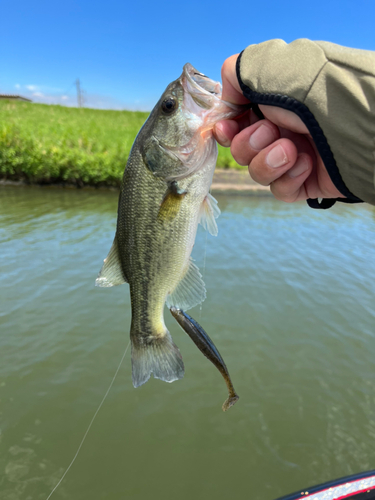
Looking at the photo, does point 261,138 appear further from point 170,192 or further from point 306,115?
point 170,192

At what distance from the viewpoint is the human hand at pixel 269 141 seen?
1.75 metres

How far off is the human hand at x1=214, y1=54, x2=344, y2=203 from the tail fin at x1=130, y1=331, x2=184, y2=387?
1.25 meters

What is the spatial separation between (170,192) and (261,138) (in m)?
0.62

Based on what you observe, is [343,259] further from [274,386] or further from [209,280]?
[274,386]

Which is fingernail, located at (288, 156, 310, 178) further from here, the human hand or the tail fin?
the tail fin

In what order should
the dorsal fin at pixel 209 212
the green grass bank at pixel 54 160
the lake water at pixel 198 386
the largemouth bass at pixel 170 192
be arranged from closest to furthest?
1. the largemouth bass at pixel 170 192
2. the dorsal fin at pixel 209 212
3. the lake water at pixel 198 386
4. the green grass bank at pixel 54 160

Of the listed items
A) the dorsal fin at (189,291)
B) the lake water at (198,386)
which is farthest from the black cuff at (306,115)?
the lake water at (198,386)

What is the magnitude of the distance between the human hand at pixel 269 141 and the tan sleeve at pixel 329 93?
5.4 inches

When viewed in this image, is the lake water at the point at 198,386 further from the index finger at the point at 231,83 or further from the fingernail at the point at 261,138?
the index finger at the point at 231,83

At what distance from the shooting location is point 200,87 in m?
1.89

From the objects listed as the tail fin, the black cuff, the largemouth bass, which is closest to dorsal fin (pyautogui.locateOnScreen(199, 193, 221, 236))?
the largemouth bass

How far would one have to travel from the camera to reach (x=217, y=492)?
332 centimetres

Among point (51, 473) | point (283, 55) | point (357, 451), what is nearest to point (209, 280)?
point (357, 451)

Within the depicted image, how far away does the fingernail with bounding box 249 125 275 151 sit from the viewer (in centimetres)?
180
